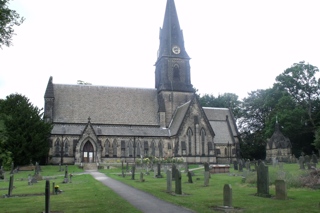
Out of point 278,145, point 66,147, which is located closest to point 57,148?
point 66,147

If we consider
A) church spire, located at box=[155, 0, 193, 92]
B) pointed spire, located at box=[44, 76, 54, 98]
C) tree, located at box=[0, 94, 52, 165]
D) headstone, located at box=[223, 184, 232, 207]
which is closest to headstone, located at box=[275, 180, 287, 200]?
headstone, located at box=[223, 184, 232, 207]

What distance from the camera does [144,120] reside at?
190 feet

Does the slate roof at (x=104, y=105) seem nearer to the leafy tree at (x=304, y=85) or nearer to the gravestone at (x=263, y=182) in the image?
the leafy tree at (x=304, y=85)

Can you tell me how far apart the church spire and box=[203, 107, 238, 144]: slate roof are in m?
8.69

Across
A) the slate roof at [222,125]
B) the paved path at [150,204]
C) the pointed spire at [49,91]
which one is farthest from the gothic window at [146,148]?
the paved path at [150,204]

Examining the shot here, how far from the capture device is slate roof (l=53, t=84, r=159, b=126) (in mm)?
55562

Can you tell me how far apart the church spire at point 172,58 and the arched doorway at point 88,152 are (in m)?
15.3

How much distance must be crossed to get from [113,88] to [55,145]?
48.5ft

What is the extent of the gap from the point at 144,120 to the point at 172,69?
32.5 feet

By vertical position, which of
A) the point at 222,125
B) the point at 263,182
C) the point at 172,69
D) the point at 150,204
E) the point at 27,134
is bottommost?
the point at 150,204

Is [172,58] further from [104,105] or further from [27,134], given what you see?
[27,134]

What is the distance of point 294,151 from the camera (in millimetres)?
64188

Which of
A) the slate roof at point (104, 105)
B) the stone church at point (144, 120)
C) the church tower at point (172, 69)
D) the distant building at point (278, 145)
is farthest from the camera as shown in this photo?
the church tower at point (172, 69)

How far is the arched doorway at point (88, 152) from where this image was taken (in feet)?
170
